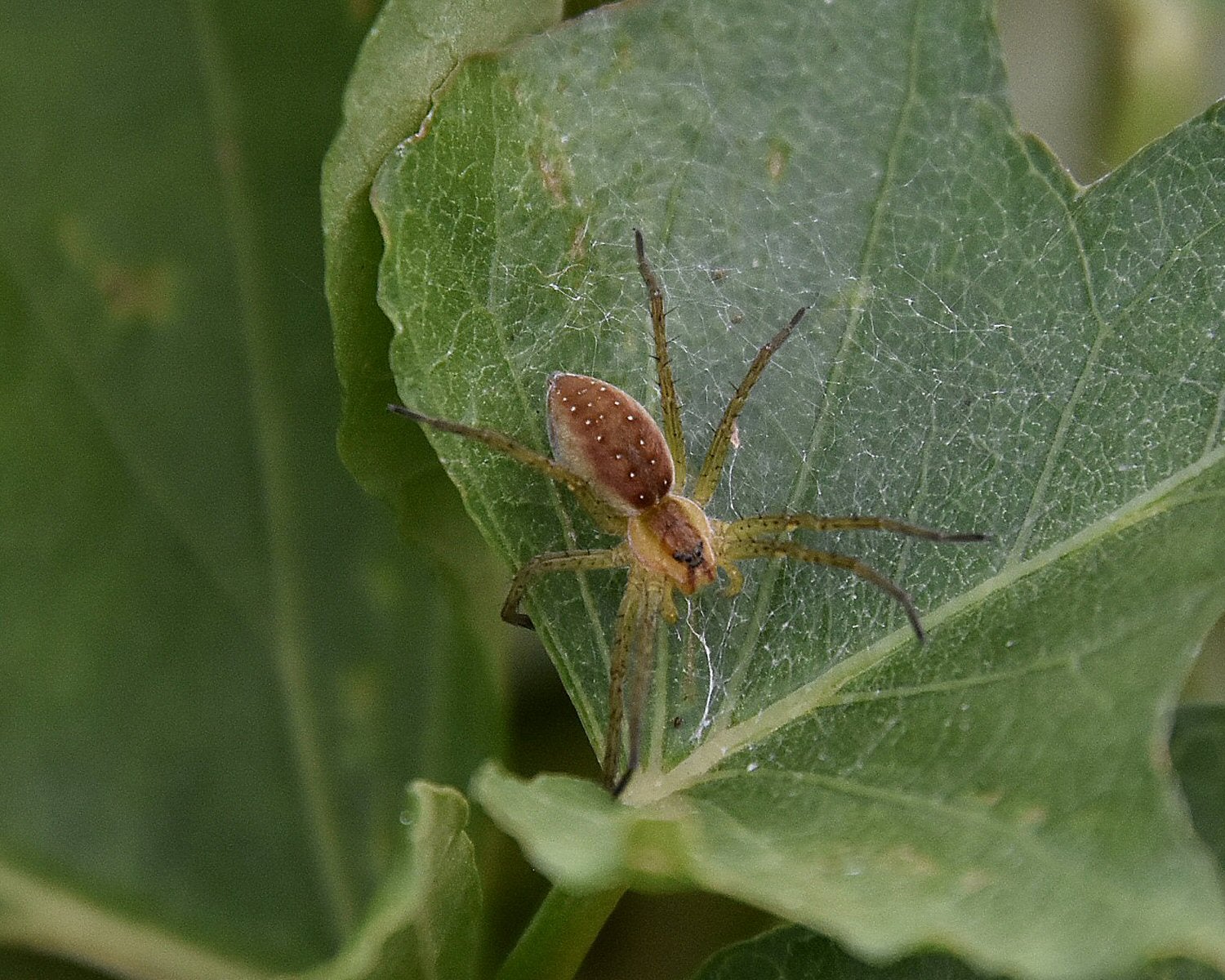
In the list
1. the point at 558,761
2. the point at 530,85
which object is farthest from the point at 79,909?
the point at 530,85

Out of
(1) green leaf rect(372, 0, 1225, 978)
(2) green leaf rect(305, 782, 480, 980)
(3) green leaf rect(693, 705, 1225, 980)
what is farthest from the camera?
(3) green leaf rect(693, 705, 1225, 980)

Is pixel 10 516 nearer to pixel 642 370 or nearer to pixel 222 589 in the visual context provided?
pixel 222 589

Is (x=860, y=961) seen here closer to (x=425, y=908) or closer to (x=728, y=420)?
(x=425, y=908)

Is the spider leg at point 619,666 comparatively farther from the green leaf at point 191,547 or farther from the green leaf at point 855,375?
the green leaf at point 191,547

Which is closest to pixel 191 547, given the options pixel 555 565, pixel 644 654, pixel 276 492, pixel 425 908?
pixel 276 492

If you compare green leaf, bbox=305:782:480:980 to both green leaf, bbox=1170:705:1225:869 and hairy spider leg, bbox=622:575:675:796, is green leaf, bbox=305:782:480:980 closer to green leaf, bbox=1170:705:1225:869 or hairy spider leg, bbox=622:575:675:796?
hairy spider leg, bbox=622:575:675:796

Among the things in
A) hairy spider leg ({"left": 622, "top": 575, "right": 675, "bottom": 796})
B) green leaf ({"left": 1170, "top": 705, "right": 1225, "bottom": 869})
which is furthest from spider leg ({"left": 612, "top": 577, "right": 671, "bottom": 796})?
green leaf ({"left": 1170, "top": 705, "right": 1225, "bottom": 869})

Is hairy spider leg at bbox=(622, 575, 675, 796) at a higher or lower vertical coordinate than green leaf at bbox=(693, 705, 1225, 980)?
higher

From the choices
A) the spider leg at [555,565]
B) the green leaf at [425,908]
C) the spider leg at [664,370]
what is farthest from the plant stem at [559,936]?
the spider leg at [664,370]
